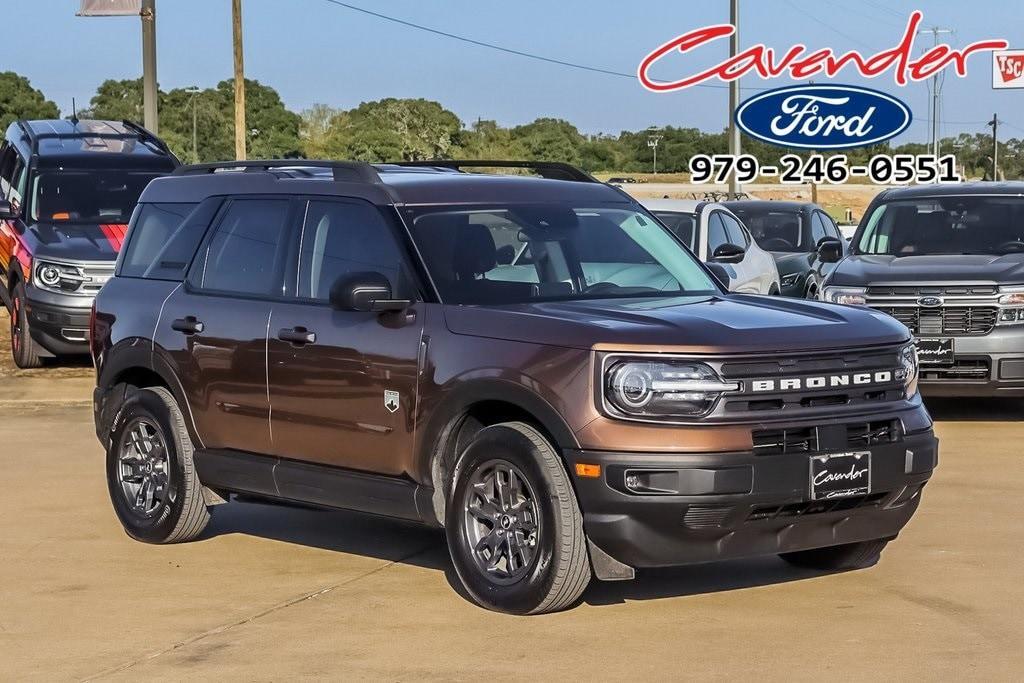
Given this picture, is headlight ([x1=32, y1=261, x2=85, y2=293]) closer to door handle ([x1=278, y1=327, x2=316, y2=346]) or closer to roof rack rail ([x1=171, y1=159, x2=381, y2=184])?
roof rack rail ([x1=171, y1=159, x2=381, y2=184])

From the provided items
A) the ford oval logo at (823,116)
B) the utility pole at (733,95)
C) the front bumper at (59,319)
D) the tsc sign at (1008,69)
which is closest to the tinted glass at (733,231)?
the front bumper at (59,319)

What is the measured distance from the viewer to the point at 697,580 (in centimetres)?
790

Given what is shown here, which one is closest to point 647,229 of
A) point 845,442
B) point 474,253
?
point 474,253

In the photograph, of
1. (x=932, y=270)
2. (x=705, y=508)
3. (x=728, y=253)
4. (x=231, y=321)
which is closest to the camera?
(x=705, y=508)

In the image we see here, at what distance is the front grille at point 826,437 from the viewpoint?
6.86m

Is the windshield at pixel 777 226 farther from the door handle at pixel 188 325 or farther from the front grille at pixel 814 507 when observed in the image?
the front grille at pixel 814 507

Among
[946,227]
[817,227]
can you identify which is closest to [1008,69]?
[817,227]

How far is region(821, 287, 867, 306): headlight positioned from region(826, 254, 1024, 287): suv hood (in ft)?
0.16

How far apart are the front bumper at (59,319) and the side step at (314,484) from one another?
30.2 ft

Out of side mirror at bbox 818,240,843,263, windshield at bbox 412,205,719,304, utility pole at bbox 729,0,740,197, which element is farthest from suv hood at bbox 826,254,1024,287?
utility pole at bbox 729,0,740,197

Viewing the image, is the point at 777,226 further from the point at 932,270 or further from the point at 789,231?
the point at 932,270

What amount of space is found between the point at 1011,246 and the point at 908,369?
7107 millimetres

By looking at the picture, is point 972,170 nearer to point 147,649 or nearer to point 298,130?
point 298,130

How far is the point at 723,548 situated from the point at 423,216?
206 cm
